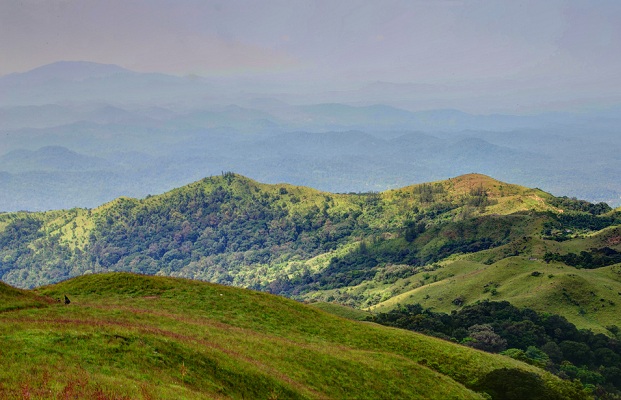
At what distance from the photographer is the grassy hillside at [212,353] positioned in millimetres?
23594

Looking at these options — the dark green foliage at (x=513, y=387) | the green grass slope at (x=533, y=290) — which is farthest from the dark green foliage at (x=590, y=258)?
the dark green foliage at (x=513, y=387)

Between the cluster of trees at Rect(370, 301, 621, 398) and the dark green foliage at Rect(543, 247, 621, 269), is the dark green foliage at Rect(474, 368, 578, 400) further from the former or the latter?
the dark green foliage at Rect(543, 247, 621, 269)

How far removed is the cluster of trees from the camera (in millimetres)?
96062

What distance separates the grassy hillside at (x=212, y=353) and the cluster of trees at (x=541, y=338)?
42885mm

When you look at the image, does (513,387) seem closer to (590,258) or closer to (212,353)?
(212,353)

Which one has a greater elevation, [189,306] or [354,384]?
[189,306]

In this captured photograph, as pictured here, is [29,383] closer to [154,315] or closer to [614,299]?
[154,315]

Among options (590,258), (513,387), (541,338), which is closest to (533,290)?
(541,338)

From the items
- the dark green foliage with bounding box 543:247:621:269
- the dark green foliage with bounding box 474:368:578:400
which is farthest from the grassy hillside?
the dark green foliage with bounding box 543:247:621:269

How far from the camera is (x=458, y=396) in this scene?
137 feet

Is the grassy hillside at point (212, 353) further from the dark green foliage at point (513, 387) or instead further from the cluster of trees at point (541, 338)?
the cluster of trees at point (541, 338)

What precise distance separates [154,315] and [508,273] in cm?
13902

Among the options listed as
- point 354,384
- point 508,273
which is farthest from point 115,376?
point 508,273

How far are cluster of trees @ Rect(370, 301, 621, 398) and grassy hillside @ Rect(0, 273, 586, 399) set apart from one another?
42885 mm
